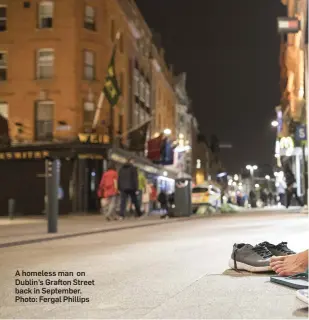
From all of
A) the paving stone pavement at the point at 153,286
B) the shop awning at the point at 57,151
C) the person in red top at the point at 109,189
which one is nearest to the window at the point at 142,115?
the shop awning at the point at 57,151

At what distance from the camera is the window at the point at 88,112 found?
34.6 metres

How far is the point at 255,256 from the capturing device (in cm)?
720

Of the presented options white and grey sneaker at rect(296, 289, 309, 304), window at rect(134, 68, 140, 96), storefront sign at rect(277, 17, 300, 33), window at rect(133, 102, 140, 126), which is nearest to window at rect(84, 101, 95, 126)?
window at rect(133, 102, 140, 126)

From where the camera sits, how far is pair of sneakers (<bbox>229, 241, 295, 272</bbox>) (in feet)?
23.2

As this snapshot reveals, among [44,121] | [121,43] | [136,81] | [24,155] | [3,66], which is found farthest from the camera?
[136,81]

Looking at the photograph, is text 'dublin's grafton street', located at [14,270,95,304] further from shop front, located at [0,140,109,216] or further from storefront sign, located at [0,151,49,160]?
storefront sign, located at [0,151,49,160]

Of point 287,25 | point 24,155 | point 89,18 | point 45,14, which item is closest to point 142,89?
point 89,18

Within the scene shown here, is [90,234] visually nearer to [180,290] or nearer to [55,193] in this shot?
[55,193]

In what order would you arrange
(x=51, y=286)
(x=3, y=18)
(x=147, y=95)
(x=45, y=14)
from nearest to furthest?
(x=51, y=286) < (x=45, y=14) < (x=3, y=18) < (x=147, y=95)

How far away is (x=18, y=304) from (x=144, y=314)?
4.51 feet

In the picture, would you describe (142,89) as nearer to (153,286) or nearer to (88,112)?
(88,112)

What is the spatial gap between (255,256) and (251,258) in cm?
5

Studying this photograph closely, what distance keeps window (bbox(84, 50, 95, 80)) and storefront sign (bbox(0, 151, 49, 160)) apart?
5.05 meters

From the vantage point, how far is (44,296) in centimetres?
607
